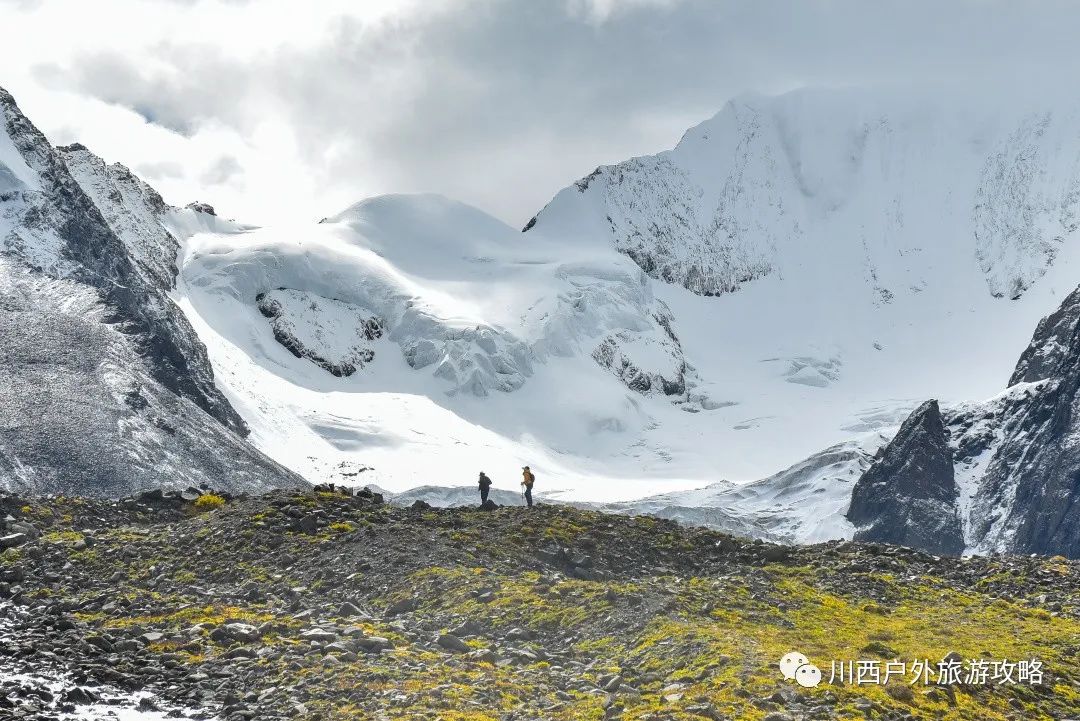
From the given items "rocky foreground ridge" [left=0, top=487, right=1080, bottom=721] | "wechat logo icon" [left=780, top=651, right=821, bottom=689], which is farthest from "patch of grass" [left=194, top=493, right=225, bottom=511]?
"wechat logo icon" [left=780, top=651, right=821, bottom=689]

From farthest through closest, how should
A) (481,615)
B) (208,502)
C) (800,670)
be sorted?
(208,502) < (481,615) < (800,670)

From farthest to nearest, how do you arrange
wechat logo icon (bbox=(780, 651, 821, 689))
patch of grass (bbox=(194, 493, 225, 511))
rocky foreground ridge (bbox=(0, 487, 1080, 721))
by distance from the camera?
patch of grass (bbox=(194, 493, 225, 511))
wechat logo icon (bbox=(780, 651, 821, 689))
rocky foreground ridge (bbox=(0, 487, 1080, 721))

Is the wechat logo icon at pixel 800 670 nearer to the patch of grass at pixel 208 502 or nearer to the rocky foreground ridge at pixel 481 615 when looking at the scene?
the rocky foreground ridge at pixel 481 615

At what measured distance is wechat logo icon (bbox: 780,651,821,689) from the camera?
1062 inches

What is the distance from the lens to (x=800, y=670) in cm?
2734

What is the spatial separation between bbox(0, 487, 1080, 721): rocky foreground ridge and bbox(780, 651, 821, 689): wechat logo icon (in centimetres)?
25

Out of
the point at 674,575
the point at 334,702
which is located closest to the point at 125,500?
the point at 674,575

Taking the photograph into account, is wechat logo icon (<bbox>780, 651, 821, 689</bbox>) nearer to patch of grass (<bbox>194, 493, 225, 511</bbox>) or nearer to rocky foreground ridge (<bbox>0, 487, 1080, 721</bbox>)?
rocky foreground ridge (<bbox>0, 487, 1080, 721</bbox>)

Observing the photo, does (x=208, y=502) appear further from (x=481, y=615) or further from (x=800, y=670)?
(x=800, y=670)

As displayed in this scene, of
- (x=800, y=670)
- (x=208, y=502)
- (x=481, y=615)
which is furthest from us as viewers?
(x=208, y=502)

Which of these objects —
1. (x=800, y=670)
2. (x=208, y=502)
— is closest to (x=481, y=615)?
(x=800, y=670)

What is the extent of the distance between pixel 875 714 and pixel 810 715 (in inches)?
57.4

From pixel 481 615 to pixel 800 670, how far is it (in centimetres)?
871

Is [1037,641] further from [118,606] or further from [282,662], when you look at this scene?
[118,606]
